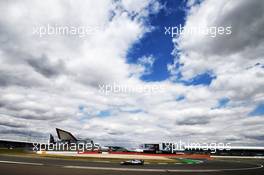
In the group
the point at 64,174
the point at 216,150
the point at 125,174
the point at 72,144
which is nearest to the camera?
the point at 64,174

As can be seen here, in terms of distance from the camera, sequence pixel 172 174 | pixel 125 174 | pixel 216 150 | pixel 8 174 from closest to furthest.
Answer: pixel 8 174
pixel 125 174
pixel 172 174
pixel 216 150

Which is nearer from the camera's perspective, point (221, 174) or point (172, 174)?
point (172, 174)

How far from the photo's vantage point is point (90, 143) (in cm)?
12256

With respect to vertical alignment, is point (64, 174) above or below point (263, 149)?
above

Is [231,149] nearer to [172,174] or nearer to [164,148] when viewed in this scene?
[164,148]

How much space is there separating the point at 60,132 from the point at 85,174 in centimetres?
12053

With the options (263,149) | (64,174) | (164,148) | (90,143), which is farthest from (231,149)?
(64,174)

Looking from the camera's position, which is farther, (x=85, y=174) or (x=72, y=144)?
(x=72, y=144)

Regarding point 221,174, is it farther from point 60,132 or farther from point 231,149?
point 231,149

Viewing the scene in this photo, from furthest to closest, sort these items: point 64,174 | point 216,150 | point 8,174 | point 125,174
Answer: point 216,150, point 125,174, point 64,174, point 8,174

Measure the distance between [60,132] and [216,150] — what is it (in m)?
95.7

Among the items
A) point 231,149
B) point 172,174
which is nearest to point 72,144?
point 172,174

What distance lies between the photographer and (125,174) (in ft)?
80.3

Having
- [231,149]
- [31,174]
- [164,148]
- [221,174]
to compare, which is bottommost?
[231,149]
